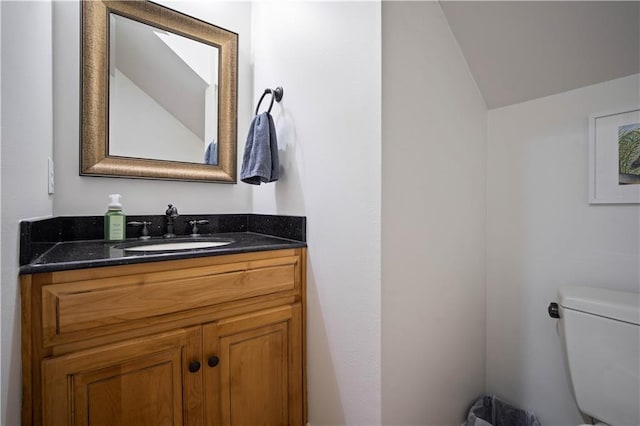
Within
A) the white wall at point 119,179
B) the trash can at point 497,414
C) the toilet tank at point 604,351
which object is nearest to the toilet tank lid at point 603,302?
the toilet tank at point 604,351

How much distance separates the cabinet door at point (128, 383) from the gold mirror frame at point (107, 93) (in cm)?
79

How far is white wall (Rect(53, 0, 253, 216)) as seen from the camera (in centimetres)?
115

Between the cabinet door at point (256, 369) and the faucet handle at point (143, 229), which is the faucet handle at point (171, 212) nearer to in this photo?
the faucet handle at point (143, 229)

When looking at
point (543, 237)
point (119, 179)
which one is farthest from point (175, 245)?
point (543, 237)

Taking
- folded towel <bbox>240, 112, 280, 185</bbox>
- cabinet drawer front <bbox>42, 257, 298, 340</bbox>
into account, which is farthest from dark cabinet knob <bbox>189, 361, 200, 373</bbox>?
folded towel <bbox>240, 112, 280, 185</bbox>

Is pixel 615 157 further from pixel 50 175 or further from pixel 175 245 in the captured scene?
pixel 50 175

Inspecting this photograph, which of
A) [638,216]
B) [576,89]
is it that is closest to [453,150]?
[576,89]

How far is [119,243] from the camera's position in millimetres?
1187

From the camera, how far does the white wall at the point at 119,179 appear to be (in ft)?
3.79

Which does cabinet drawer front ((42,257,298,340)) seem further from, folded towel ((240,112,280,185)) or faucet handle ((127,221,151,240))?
faucet handle ((127,221,151,240))

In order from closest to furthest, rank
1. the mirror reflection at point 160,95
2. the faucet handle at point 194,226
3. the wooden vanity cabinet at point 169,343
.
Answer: the wooden vanity cabinet at point 169,343 → the mirror reflection at point 160,95 → the faucet handle at point 194,226

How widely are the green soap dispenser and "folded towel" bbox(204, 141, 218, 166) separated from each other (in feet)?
1.45

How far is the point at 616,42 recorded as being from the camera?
0.91 metres

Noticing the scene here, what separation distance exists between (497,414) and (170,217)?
1.73 metres
